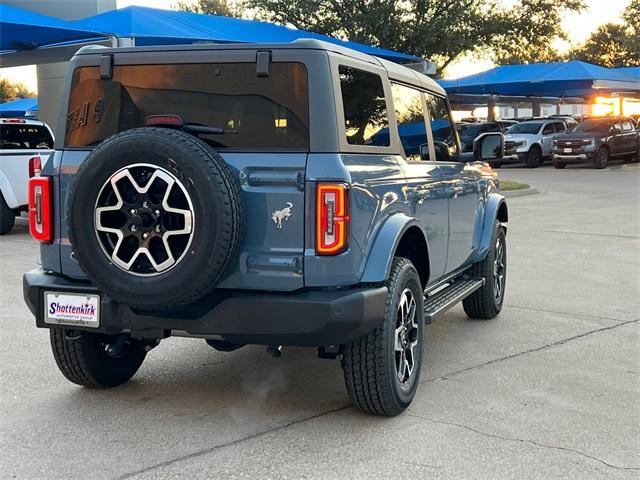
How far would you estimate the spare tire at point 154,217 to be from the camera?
3672mm

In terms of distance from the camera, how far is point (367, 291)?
12.9ft

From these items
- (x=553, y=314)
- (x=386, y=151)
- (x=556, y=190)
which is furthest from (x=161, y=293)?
(x=556, y=190)

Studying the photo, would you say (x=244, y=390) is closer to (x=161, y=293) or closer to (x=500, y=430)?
(x=161, y=293)

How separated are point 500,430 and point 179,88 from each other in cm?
243

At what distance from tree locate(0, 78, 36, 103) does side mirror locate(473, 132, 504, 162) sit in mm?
65304

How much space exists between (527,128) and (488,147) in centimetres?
2476

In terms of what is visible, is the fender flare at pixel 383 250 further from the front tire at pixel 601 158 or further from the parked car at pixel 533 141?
the parked car at pixel 533 141

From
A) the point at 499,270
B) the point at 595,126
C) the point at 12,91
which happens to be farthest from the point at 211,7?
the point at 499,270

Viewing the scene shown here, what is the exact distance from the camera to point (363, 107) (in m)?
4.44

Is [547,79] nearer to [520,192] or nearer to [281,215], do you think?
[520,192]

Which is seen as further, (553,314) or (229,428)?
(553,314)

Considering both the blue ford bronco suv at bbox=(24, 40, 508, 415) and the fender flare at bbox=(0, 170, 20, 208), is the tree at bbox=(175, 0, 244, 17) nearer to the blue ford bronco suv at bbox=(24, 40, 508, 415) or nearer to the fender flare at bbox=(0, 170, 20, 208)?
the fender flare at bbox=(0, 170, 20, 208)

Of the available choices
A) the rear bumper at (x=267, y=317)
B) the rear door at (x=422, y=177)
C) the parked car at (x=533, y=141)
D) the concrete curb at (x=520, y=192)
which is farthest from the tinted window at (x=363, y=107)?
the parked car at (x=533, y=141)

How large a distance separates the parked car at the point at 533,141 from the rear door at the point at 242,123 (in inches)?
1013
